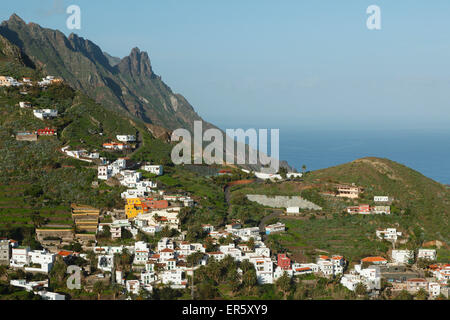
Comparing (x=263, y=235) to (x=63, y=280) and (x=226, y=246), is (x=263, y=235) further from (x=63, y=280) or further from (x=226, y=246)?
(x=63, y=280)

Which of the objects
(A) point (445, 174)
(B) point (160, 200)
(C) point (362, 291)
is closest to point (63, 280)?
(B) point (160, 200)

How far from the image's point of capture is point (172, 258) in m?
32.7

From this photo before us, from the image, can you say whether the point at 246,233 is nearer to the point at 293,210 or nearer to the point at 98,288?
the point at 293,210

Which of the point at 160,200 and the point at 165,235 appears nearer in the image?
the point at 165,235

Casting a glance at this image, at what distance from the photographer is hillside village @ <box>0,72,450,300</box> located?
101 ft

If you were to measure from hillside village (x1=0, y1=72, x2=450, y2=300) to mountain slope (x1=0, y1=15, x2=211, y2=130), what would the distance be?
6857 cm

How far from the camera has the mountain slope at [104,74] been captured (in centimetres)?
11894

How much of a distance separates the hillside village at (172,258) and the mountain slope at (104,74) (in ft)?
225

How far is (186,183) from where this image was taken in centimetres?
4803

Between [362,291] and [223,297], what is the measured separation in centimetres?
780

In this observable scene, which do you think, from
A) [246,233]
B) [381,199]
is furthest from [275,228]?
[381,199]

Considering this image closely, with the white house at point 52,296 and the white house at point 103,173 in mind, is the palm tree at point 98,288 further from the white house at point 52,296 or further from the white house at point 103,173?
the white house at point 103,173

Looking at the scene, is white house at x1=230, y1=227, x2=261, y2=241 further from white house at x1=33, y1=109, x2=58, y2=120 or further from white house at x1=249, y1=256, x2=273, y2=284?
white house at x1=33, y1=109, x2=58, y2=120

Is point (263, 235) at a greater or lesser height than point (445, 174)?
lesser
